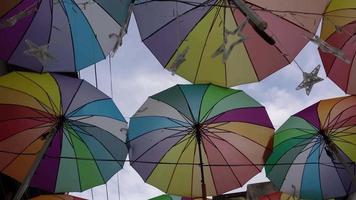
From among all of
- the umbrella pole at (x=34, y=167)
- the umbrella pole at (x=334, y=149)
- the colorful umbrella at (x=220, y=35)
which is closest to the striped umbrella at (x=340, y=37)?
the colorful umbrella at (x=220, y=35)

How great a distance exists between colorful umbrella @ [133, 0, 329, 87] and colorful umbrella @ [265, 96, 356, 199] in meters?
1.46

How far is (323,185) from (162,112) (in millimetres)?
2973

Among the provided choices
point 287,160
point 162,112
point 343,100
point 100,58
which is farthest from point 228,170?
point 100,58

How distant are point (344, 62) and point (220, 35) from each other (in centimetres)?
160

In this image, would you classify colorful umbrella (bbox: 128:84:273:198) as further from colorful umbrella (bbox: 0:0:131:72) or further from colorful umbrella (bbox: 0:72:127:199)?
colorful umbrella (bbox: 0:0:131:72)

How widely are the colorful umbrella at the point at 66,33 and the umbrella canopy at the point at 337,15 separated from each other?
2301 millimetres

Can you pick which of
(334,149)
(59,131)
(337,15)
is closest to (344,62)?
(337,15)

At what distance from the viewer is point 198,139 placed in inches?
224

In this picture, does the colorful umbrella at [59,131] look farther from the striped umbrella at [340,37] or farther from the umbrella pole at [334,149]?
the umbrella pole at [334,149]

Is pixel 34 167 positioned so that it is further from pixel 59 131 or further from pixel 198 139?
pixel 198 139

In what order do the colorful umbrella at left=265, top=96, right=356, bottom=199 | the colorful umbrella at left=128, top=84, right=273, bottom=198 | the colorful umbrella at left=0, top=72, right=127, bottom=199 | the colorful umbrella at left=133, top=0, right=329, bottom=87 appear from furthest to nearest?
the colorful umbrella at left=265, top=96, right=356, bottom=199 < the colorful umbrella at left=128, top=84, right=273, bottom=198 < the colorful umbrella at left=0, top=72, right=127, bottom=199 < the colorful umbrella at left=133, top=0, right=329, bottom=87

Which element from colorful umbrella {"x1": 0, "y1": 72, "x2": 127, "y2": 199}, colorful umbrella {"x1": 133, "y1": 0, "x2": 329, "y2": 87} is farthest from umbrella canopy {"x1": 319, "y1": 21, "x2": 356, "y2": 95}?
colorful umbrella {"x1": 0, "y1": 72, "x2": 127, "y2": 199}

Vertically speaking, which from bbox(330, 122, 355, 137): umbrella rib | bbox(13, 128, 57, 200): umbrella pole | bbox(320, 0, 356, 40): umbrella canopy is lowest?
bbox(13, 128, 57, 200): umbrella pole

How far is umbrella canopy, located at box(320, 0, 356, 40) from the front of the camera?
4.52 m
